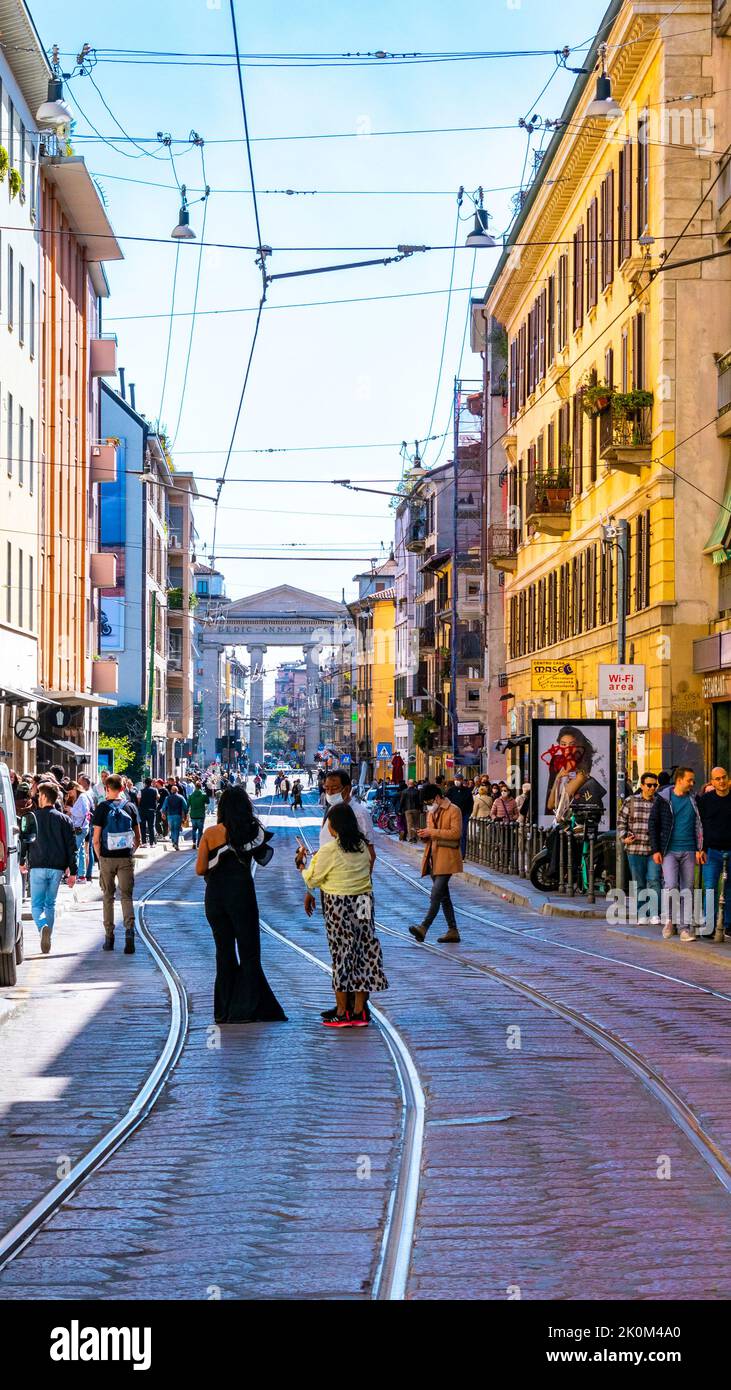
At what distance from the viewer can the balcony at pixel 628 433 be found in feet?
110

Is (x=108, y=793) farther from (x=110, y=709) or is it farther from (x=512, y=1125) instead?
(x=110, y=709)

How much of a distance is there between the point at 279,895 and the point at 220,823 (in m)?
18.9

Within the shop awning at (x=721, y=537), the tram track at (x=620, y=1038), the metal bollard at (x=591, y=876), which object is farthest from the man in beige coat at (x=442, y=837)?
the shop awning at (x=721, y=537)

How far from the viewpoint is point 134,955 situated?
2030 centimetres

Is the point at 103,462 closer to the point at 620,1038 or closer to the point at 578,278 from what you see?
the point at 578,278

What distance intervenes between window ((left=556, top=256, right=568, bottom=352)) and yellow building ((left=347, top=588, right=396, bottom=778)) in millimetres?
85218

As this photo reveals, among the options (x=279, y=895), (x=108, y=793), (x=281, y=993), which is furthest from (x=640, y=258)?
(x=281, y=993)

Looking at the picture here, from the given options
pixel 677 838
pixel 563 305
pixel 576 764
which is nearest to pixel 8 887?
pixel 677 838

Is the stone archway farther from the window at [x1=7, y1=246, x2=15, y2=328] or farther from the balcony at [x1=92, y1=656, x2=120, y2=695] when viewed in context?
the window at [x1=7, y1=246, x2=15, y2=328]

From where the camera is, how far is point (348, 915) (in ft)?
46.2

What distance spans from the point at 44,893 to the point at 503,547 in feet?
117

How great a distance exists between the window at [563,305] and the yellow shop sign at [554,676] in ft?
27.7

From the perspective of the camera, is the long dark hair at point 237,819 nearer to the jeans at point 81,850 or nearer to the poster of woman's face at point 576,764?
the jeans at point 81,850

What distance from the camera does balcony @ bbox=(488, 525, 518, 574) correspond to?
54.2 meters
